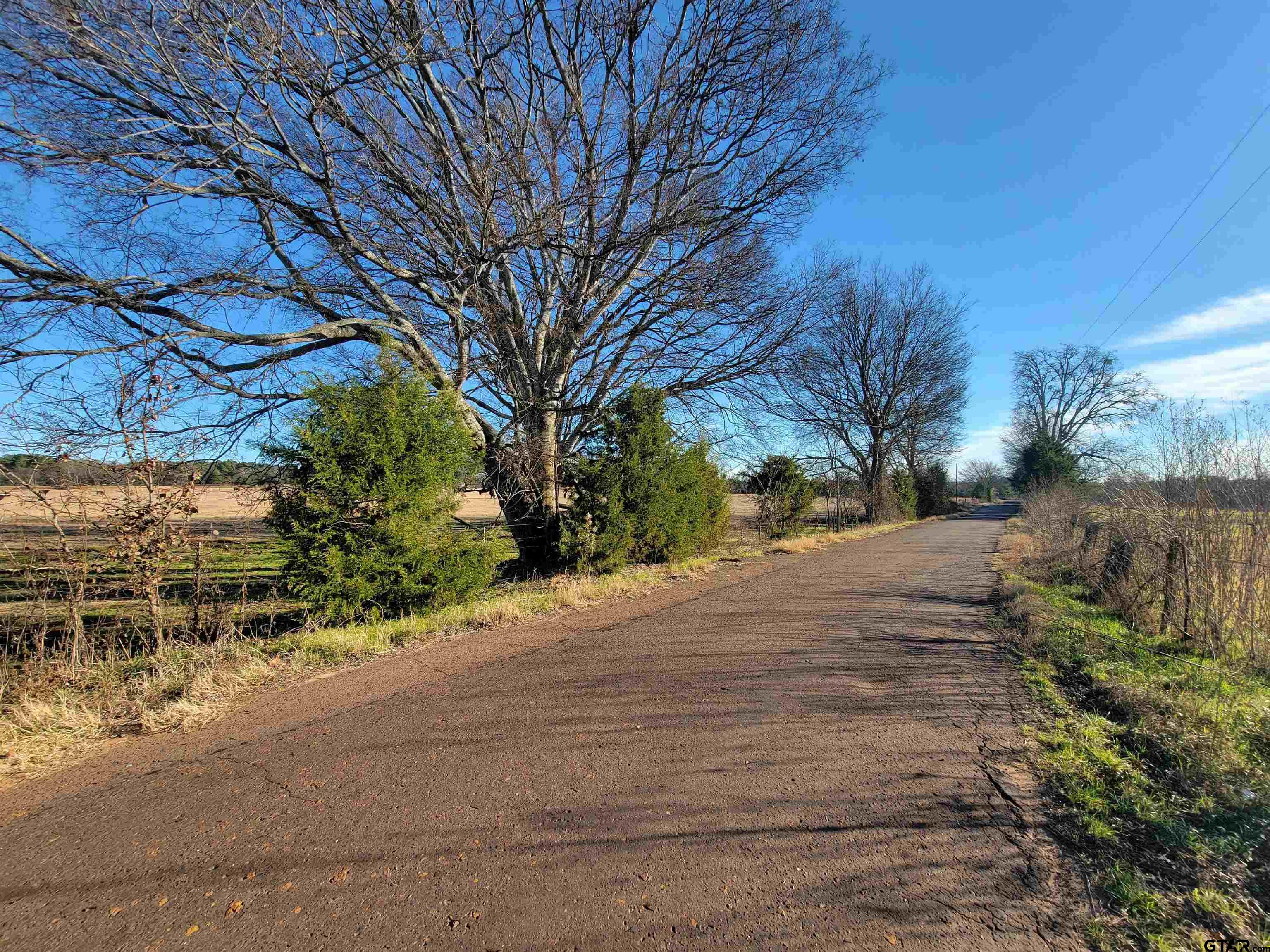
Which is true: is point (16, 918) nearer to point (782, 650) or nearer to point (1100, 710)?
point (782, 650)

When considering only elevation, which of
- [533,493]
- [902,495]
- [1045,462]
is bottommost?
[902,495]

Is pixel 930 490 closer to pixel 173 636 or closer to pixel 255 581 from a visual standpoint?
pixel 255 581

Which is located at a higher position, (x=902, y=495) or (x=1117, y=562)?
(x=902, y=495)

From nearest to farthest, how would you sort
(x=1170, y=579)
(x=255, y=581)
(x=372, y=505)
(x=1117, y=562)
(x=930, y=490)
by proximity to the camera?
(x=1170, y=579)
(x=372, y=505)
(x=1117, y=562)
(x=255, y=581)
(x=930, y=490)

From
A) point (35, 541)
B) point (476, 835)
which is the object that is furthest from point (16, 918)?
point (35, 541)

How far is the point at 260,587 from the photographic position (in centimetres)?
1085

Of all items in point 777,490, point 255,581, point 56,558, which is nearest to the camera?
point 56,558

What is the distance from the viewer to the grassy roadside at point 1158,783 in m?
2.33

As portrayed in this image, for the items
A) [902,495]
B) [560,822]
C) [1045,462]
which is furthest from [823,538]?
[1045,462]

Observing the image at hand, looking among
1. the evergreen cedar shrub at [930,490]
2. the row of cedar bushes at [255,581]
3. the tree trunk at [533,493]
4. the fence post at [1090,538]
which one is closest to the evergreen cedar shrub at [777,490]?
the tree trunk at [533,493]

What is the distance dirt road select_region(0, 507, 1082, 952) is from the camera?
221cm

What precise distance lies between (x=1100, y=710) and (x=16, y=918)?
695 cm

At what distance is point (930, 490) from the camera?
48.0 metres

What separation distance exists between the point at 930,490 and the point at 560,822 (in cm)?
5233
